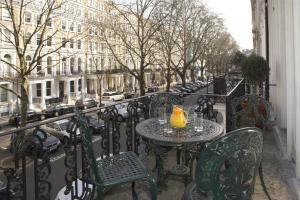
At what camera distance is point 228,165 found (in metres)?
→ 2.19

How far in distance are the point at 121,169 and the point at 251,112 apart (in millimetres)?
2613

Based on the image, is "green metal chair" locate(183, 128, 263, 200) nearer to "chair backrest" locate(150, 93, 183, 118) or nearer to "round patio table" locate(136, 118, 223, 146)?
"round patio table" locate(136, 118, 223, 146)

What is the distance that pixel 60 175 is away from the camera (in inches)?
607

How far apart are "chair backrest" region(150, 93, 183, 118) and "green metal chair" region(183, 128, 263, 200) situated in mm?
3407

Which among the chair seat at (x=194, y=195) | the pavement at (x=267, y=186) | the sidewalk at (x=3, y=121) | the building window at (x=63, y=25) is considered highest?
the building window at (x=63, y=25)

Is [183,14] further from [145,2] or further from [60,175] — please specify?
[60,175]

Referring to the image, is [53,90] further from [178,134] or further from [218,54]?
[178,134]

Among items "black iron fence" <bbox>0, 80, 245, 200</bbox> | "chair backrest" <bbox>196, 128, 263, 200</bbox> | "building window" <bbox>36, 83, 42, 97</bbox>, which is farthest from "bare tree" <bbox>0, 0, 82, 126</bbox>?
"chair backrest" <bbox>196, 128, 263, 200</bbox>

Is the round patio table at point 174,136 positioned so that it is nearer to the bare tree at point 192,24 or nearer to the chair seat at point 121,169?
the chair seat at point 121,169

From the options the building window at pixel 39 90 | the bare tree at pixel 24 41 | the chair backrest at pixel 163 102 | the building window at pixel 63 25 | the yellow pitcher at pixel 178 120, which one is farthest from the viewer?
the building window at pixel 63 25

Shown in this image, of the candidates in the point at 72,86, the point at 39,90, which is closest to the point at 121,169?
the point at 39,90

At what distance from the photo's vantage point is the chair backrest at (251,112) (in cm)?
451

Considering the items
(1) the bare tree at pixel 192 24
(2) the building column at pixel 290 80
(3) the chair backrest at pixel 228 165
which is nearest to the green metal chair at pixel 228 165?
(3) the chair backrest at pixel 228 165

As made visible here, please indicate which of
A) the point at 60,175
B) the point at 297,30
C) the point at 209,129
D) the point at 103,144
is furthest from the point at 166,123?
the point at 60,175
